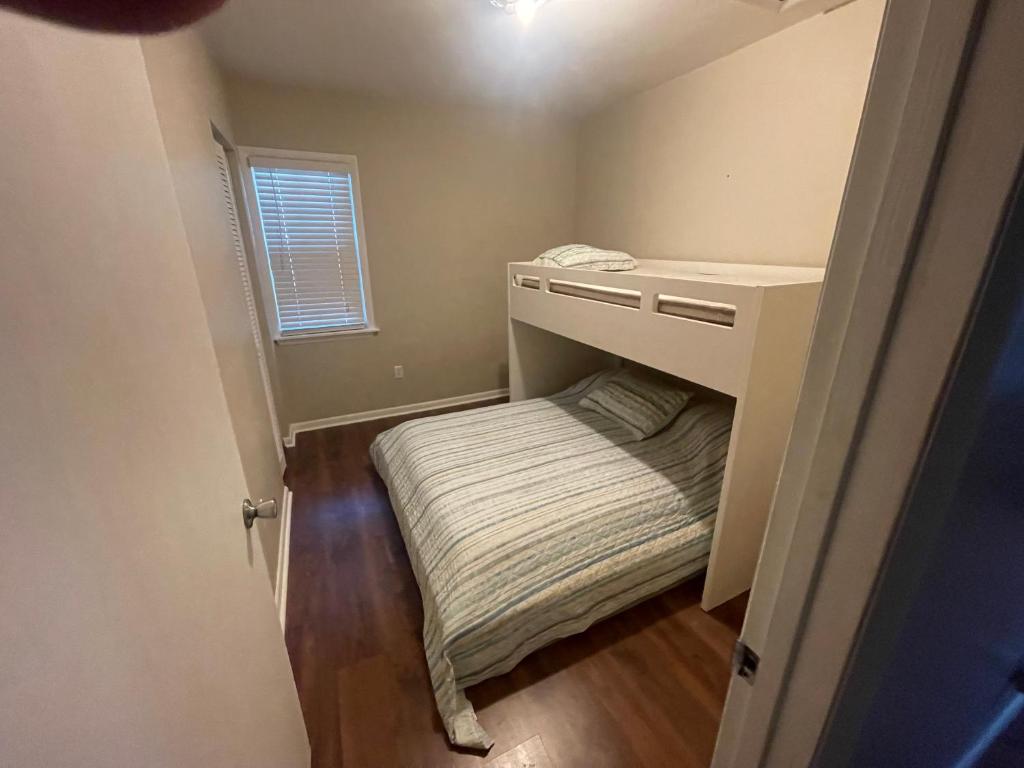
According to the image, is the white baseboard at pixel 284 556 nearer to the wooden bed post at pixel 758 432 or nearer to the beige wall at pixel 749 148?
the wooden bed post at pixel 758 432

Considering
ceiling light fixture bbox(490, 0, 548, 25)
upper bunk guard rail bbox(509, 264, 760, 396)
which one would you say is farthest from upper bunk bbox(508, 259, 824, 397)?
ceiling light fixture bbox(490, 0, 548, 25)

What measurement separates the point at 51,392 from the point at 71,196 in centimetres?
20

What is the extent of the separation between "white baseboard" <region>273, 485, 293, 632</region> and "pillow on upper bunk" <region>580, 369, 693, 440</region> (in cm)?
173

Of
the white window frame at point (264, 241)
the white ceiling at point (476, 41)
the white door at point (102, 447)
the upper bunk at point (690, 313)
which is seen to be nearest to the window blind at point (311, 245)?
the white window frame at point (264, 241)

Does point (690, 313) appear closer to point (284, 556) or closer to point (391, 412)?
point (284, 556)

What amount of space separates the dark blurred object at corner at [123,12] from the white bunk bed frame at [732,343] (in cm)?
136

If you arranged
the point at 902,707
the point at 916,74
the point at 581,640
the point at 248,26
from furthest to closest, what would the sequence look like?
the point at 248,26 < the point at 581,640 < the point at 902,707 < the point at 916,74

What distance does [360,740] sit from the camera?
1.18 metres

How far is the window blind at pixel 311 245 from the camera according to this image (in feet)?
8.70

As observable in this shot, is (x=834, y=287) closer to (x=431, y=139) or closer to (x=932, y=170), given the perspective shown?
(x=932, y=170)

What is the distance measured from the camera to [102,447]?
0.40 m

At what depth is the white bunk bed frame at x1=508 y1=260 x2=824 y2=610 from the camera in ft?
4.25

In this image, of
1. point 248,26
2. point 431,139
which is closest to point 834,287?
point 248,26

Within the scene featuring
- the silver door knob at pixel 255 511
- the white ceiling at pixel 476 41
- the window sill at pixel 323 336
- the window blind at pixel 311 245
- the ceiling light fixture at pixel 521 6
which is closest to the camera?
the silver door knob at pixel 255 511
